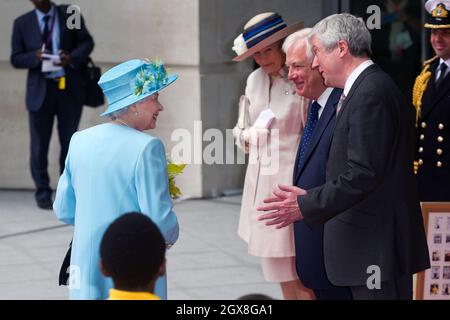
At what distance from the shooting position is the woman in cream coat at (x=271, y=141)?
642cm

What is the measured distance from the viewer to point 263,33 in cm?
661

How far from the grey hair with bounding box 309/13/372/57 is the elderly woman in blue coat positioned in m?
0.70

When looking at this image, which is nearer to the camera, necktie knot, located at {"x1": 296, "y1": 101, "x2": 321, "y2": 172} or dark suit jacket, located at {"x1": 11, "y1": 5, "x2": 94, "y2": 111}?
necktie knot, located at {"x1": 296, "y1": 101, "x2": 321, "y2": 172}

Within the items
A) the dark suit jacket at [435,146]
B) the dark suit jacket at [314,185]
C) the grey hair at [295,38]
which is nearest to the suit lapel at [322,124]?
the dark suit jacket at [314,185]

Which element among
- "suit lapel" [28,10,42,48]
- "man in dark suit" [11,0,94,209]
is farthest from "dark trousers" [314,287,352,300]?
"suit lapel" [28,10,42,48]

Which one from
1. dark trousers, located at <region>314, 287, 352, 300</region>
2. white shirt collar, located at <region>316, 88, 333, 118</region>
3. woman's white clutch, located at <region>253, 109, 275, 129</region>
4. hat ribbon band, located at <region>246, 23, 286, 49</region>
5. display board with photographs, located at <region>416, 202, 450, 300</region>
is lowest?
display board with photographs, located at <region>416, 202, 450, 300</region>

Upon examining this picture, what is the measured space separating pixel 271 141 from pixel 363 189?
192cm

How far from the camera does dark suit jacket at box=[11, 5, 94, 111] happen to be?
1023cm

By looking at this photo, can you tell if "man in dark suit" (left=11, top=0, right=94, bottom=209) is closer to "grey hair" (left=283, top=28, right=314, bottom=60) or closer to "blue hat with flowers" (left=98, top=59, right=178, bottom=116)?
"grey hair" (left=283, top=28, right=314, bottom=60)

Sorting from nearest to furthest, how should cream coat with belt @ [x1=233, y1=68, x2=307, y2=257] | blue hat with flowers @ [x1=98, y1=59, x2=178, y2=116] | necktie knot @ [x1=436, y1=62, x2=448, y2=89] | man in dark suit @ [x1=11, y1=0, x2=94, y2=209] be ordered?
blue hat with flowers @ [x1=98, y1=59, x2=178, y2=116] → cream coat with belt @ [x1=233, y1=68, x2=307, y2=257] → necktie knot @ [x1=436, y1=62, x2=448, y2=89] → man in dark suit @ [x1=11, y1=0, x2=94, y2=209]

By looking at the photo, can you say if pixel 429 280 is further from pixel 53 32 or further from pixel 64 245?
pixel 53 32

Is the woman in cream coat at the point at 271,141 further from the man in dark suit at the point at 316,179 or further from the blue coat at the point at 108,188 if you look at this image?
the blue coat at the point at 108,188

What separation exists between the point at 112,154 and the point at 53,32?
5.93 metres

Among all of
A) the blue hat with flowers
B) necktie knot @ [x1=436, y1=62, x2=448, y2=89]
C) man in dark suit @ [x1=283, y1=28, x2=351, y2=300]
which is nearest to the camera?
the blue hat with flowers
